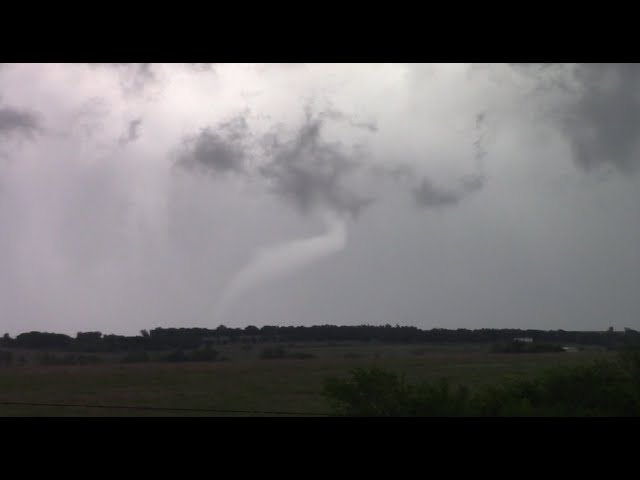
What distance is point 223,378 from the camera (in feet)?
116

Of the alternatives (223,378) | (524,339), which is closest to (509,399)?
(524,339)

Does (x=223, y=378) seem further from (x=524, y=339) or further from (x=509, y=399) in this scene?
(x=509, y=399)

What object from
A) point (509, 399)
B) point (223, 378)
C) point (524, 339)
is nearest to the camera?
point (509, 399)

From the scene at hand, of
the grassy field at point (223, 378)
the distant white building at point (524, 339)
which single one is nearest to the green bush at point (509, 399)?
the grassy field at point (223, 378)

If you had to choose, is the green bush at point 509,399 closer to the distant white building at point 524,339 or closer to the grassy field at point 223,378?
the grassy field at point 223,378

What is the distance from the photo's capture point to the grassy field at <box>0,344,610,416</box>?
91.8 feet

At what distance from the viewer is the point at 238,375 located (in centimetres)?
A: 3616

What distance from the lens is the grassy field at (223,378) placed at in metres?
28.0
